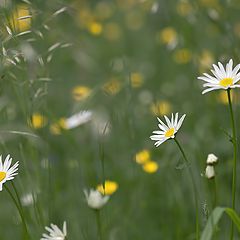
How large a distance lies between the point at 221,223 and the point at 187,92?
1227mm

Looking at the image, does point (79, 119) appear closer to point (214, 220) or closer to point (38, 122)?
point (38, 122)

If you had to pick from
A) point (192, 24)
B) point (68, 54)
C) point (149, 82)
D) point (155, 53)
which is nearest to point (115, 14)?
point (68, 54)

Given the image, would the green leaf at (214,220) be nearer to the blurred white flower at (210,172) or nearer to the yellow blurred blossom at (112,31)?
the blurred white flower at (210,172)

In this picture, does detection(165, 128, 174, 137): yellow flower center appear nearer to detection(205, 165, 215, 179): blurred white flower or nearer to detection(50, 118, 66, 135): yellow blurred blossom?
detection(205, 165, 215, 179): blurred white flower

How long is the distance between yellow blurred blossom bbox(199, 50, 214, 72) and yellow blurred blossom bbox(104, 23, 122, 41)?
1.21 meters

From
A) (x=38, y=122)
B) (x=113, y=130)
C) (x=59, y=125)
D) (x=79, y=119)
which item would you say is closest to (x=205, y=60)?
(x=113, y=130)

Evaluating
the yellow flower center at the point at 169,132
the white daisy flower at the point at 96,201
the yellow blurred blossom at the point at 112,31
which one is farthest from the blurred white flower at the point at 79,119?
the yellow blurred blossom at the point at 112,31

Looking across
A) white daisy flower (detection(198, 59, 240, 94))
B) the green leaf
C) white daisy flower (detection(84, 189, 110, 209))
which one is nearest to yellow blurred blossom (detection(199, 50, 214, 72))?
white daisy flower (detection(84, 189, 110, 209))

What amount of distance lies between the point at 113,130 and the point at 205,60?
2.19 ft

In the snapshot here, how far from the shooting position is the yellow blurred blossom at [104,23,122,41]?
479cm

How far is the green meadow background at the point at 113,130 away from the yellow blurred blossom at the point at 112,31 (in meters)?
0.63

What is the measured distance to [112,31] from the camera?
488 cm

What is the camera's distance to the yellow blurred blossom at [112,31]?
4792mm

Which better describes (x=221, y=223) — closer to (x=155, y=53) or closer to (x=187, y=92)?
(x=187, y=92)
